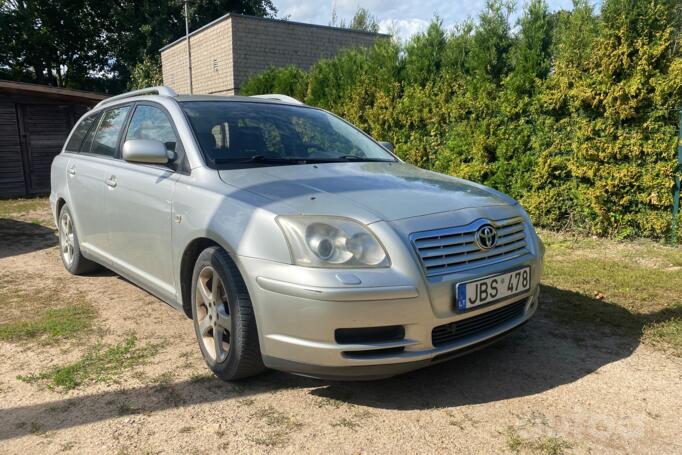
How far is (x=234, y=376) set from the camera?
115 inches

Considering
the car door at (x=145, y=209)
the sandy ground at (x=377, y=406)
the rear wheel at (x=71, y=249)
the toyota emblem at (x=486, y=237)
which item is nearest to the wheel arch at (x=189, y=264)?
the car door at (x=145, y=209)

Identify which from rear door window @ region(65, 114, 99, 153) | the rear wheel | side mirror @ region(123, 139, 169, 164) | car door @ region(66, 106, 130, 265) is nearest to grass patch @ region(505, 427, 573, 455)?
side mirror @ region(123, 139, 169, 164)

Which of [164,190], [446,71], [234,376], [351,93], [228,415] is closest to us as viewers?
[228,415]

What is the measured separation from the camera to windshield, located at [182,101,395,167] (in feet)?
11.6

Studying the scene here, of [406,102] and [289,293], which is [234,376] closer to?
[289,293]

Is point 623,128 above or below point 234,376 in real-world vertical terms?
above

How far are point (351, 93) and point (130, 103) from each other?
6.11 meters

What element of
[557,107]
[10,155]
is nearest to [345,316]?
[557,107]

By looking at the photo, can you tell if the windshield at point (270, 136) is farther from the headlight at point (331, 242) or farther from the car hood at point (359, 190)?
the headlight at point (331, 242)

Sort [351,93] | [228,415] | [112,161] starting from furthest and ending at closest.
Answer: [351,93] → [112,161] → [228,415]

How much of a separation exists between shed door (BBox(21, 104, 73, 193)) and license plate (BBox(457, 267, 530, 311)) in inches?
524

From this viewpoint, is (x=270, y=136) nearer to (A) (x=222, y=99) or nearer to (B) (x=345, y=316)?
(A) (x=222, y=99)

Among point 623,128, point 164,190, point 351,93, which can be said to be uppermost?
point 351,93

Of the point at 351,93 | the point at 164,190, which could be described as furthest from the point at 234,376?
the point at 351,93
